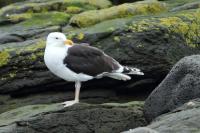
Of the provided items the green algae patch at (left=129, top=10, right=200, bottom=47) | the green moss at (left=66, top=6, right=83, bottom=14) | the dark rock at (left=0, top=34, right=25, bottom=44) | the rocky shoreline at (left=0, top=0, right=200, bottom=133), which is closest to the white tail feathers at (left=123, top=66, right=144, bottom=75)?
the rocky shoreline at (left=0, top=0, right=200, bottom=133)

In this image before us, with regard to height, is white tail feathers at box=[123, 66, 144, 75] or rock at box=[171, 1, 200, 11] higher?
rock at box=[171, 1, 200, 11]

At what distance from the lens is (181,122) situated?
334 inches

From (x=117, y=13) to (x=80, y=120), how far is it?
6.33 m

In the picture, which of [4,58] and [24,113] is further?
[4,58]

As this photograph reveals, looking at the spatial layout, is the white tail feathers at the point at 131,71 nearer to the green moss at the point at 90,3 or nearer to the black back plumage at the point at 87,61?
the black back plumage at the point at 87,61

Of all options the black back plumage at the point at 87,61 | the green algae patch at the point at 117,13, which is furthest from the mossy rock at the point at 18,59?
the green algae patch at the point at 117,13

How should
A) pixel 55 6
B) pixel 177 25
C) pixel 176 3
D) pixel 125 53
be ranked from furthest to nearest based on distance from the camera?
pixel 55 6, pixel 176 3, pixel 177 25, pixel 125 53

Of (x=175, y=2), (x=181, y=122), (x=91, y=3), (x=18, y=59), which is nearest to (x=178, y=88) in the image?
(x=181, y=122)

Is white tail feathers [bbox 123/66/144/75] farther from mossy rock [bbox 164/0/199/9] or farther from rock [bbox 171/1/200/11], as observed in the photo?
mossy rock [bbox 164/0/199/9]

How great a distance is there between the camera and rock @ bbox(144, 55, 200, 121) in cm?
1038

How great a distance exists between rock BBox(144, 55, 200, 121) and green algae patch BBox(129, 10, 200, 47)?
4059 millimetres

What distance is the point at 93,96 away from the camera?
50.2 feet

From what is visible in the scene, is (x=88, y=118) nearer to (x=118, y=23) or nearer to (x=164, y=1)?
(x=118, y=23)

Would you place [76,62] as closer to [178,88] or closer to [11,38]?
[178,88]
